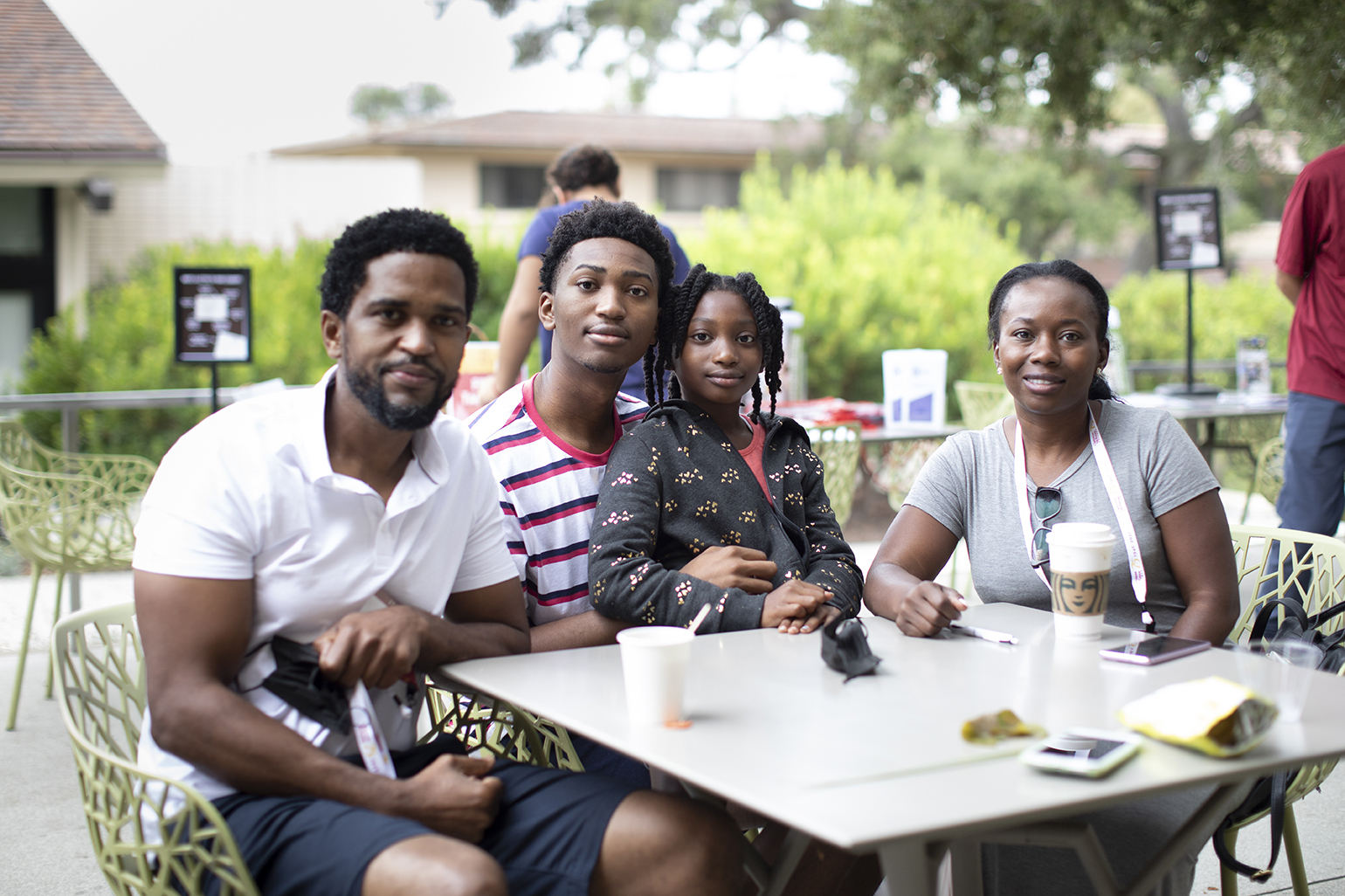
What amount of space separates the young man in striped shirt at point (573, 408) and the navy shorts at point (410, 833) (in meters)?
0.47

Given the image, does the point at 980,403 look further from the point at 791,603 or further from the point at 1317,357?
the point at 791,603

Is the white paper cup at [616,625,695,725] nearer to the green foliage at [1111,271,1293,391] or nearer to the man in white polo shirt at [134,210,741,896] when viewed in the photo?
the man in white polo shirt at [134,210,741,896]

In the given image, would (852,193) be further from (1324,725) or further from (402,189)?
(1324,725)

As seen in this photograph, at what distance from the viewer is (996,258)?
1072cm

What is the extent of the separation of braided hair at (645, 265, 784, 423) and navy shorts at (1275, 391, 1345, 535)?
2.46 metres

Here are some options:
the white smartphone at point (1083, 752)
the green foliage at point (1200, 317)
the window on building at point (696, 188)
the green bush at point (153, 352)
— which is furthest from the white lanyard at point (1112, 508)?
the window on building at point (696, 188)

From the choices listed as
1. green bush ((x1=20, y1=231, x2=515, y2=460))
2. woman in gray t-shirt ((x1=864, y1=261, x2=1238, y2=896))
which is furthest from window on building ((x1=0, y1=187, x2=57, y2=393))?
woman in gray t-shirt ((x1=864, y1=261, x2=1238, y2=896))

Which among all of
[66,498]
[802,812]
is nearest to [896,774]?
[802,812]

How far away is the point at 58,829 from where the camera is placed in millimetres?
3303

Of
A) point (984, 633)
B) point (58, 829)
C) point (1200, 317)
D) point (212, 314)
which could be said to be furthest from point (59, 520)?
point (1200, 317)

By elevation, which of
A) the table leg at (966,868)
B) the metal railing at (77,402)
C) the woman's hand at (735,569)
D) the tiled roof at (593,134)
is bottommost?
the table leg at (966,868)

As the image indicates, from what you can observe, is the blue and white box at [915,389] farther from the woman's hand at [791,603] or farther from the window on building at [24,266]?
the window on building at [24,266]

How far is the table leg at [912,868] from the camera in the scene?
1598 millimetres

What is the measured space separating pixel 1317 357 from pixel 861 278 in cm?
570
